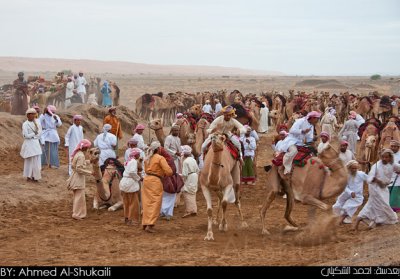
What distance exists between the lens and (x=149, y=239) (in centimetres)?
1099

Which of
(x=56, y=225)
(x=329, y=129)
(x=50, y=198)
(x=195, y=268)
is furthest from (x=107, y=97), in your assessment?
(x=195, y=268)

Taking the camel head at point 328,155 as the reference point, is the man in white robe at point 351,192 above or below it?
below

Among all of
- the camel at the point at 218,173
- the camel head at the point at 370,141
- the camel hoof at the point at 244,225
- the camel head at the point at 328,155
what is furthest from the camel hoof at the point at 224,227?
the camel head at the point at 370,141

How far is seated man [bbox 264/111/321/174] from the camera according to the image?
36.4 ft

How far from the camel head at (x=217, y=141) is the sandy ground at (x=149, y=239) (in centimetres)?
139

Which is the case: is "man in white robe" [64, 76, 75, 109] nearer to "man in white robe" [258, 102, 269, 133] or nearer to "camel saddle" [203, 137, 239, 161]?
"man in white robe" [258, 102, 269, 133]

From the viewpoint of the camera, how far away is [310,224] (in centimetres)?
1053

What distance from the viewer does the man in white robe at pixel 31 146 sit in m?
14.4

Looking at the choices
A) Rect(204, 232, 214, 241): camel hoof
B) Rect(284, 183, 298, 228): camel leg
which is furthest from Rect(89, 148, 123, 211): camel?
Rect(284, 183, 298, 228): camel leg

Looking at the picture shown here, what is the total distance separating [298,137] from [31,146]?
5.90 metres

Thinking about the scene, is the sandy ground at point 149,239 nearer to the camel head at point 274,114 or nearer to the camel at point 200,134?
the camel at point 200,134

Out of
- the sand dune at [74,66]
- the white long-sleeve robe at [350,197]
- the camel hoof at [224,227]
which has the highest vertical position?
the white long-sleeve robe at [350,197]

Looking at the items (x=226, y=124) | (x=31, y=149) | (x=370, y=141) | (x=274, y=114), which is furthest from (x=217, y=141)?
(x=274, y=114)

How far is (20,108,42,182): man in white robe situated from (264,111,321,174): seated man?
562cm
